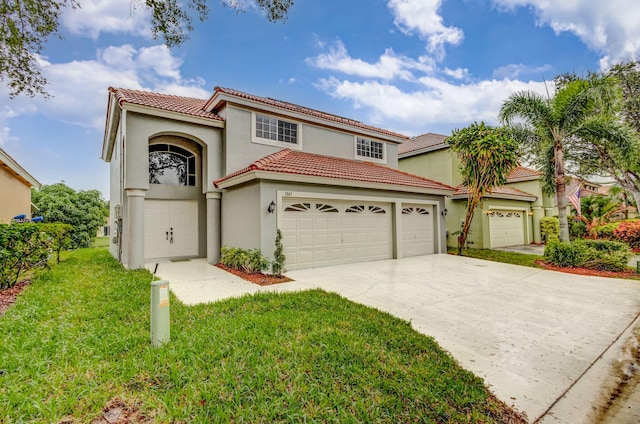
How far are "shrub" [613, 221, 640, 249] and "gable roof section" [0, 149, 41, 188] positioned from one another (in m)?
30.0

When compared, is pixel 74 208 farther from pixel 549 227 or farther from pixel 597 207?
pixel 597 207

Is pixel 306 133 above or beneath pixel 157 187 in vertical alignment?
above

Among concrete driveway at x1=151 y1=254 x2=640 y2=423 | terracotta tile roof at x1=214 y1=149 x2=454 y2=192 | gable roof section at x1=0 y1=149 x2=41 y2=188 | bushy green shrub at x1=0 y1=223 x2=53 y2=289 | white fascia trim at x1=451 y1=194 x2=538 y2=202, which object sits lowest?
concrete driveway at x1=151 y1=254 x2=640 y2=423

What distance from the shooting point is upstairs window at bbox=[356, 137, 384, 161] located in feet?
47.9

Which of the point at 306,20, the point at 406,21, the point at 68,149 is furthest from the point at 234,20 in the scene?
the point at 68,149

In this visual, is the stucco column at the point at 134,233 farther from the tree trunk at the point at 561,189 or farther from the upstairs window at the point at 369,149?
the tree trunk at the point at 561,189

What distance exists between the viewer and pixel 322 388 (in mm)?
2896

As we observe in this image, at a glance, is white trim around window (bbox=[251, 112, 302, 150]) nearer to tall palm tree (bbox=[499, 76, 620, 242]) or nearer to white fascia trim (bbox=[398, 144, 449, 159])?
tall palm tree (bbox=[499, 76, 620, 242])

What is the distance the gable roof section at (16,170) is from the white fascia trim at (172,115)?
8.46 m

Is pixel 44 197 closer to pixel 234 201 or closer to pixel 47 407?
pixel 234 201

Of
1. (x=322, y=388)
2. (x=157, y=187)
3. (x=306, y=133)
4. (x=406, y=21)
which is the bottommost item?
(x=322, y=388)

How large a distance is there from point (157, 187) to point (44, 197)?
19.2m

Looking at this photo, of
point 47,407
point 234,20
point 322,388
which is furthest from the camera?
point 234,20

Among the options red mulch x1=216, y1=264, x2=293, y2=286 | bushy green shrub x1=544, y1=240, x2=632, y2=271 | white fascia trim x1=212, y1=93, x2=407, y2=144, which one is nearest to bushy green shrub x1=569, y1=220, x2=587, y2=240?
bushy green shrub x1=544, y1=240, x2=632, y2=271
